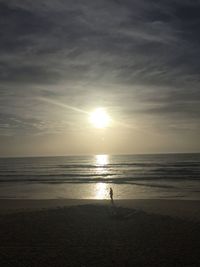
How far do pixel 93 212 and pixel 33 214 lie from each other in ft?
8.03

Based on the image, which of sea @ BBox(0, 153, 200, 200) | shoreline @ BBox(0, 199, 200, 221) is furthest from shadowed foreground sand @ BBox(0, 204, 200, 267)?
sea @ BBox(0, 153, 200, 200)

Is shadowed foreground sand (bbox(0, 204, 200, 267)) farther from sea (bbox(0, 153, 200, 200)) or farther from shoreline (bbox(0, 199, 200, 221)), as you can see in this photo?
sea (bbox(0, 153, 200, 200))

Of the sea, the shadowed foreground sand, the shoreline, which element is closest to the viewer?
the shadowed foreground sand

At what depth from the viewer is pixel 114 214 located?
12883mm

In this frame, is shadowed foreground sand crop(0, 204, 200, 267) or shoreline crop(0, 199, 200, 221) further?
shoreline crop(0, 199, 200, 221)

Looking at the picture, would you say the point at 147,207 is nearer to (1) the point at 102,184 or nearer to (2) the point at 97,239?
(2) the point at 97,239

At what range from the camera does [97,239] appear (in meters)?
10.1

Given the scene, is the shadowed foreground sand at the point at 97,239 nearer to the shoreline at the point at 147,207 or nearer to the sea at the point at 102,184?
the shoreline at the point at 147,207

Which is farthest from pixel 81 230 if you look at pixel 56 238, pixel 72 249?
pixel 72 249

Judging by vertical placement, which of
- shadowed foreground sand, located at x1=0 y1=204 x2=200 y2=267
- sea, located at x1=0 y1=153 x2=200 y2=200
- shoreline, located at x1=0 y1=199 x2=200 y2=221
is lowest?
shadowed foreground sand, located at x1=0 y1=204 x2=200 y2=267

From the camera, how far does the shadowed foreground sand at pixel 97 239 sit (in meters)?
8.38

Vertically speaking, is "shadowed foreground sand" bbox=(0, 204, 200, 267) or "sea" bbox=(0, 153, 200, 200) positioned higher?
"sea" bbox=(0, 153, 200, 200)

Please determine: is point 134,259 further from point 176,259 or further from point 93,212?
point 93,212

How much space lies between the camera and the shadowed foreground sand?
8.38 metres
